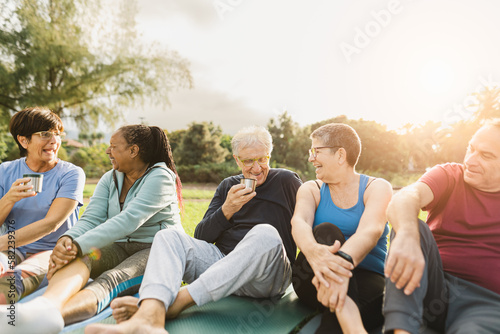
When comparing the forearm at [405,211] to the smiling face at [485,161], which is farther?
the smiling face at [485,161]

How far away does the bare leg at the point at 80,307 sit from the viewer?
7.53 feet

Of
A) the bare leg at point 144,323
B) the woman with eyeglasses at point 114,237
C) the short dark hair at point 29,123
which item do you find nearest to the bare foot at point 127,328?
the bare leg at point 144,323

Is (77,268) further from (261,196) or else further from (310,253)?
(310,253)

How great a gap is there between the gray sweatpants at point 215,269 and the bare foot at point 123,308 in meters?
0.08

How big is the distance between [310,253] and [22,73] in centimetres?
1649

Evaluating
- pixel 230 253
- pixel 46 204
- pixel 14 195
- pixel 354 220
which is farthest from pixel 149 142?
pixel 354 220

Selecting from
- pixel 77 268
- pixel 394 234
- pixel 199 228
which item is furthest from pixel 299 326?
pixel 77 268

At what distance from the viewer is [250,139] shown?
2.94m

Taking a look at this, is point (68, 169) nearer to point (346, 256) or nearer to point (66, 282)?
point (66, 282)

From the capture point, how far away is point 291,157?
70.0ft

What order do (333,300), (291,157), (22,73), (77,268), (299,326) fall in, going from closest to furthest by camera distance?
(333,300)
(299,326)
(77,268)
(22,73)
(291,157)

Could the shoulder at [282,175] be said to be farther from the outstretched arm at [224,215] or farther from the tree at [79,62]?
the tree at [79,62]

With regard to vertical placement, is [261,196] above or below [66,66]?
below

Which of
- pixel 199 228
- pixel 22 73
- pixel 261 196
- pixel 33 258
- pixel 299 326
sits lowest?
pixel 299 326
